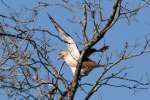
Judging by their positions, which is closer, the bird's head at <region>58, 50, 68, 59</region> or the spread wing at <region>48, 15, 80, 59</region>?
the spread wing at <region>48, 15, 80, 59</region>

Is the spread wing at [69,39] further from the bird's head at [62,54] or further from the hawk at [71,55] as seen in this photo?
the bird's head at [62,54]

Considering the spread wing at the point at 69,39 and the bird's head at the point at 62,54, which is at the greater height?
the spread wing at the point at 69,39

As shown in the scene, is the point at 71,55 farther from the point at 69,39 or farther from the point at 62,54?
the point at 62,54

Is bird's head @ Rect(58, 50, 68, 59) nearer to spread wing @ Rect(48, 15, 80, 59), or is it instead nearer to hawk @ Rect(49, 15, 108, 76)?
hawk @ Rect(49, 15, 108, 76)

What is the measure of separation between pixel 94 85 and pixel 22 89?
1168mm

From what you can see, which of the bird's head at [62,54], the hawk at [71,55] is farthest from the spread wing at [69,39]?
the bird's head at [62,54]

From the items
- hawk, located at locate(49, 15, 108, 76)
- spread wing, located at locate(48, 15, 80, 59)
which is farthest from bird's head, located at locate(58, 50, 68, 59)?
spread wing, located at locate(48, 15, 80, 59)

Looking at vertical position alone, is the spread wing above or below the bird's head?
above

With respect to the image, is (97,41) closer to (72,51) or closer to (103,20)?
(103,20)

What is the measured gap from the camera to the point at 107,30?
290 inches

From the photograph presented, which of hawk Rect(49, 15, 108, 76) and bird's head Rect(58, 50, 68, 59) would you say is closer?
hawk Rect(49, 15, 108, 76)

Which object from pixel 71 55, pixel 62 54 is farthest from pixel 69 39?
pixel 62 54

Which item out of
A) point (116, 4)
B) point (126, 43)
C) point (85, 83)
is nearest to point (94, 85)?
point (85, 83)

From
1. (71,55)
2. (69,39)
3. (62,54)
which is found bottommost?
(62,54)
